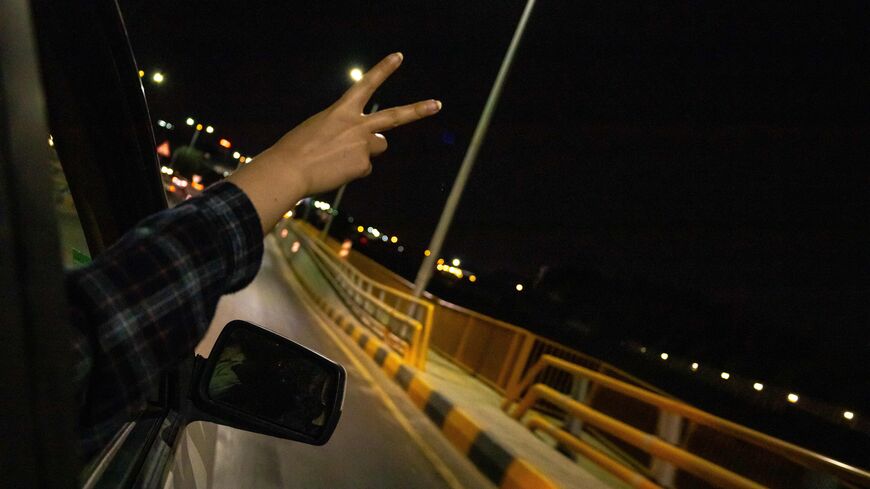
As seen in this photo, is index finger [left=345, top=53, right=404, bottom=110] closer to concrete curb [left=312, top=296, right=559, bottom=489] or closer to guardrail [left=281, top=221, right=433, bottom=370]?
concrete curb [left=312, top=296, right=559, bottom=489]

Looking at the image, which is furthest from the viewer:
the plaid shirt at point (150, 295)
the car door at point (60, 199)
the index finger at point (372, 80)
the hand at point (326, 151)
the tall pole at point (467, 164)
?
the tall pole at point (467, 164)

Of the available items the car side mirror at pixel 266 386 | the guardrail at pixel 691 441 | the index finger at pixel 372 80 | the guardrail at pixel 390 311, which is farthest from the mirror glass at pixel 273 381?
the guardrail at pixel 390 311

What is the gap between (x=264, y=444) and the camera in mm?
4500

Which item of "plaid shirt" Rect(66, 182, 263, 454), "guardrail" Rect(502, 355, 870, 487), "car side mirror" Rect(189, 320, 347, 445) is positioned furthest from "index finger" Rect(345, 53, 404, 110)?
"guardrail" Rect(502, 355, 870, 487)

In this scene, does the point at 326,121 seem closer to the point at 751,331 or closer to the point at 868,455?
the point at 868,455

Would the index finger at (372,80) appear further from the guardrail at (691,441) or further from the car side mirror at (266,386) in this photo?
the guardrail at (691,441)

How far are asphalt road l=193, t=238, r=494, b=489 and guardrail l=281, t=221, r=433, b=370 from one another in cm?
90

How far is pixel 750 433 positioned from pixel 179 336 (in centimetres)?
474

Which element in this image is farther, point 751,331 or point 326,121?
point 751,331

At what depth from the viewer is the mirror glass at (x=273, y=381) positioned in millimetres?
1657

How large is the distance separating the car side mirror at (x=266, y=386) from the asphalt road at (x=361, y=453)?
159cm

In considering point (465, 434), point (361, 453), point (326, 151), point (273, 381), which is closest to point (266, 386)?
point (273, 381)

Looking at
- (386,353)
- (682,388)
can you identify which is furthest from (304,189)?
(682,388)

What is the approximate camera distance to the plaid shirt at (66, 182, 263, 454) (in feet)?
2.97
